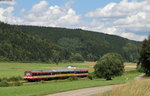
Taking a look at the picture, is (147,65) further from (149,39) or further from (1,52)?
(1,52)

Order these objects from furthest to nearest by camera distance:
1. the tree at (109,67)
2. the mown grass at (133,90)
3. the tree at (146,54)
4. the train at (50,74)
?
the tree at (109,67)
the train at (50,74)
the tree at (146,54)
the mown grass at (133,90)

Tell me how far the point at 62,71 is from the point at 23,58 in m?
111

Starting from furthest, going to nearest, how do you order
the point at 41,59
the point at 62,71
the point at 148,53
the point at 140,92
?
the point at 41,59, the point at 62,71, the point at 148,53, the point at 140,92

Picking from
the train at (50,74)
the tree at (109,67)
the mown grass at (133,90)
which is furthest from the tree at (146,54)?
the mown grass at (133,90)

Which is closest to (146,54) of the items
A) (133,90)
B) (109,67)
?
(109,67)

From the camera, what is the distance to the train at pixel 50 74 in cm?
6016

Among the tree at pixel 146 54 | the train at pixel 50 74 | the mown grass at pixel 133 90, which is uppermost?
the tree at pixel 146 54

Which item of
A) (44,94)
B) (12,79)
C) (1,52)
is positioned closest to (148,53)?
(12,79)

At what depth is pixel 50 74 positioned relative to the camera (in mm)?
66062

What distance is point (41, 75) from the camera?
62.7 meters

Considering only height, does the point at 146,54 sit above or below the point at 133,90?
above

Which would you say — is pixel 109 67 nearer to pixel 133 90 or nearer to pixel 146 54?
pixel 146 54

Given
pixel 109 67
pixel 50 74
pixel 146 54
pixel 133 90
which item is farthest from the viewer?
pixel 50 74

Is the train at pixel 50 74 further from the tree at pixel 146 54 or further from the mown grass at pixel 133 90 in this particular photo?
the mown grass at pixel 133 90
